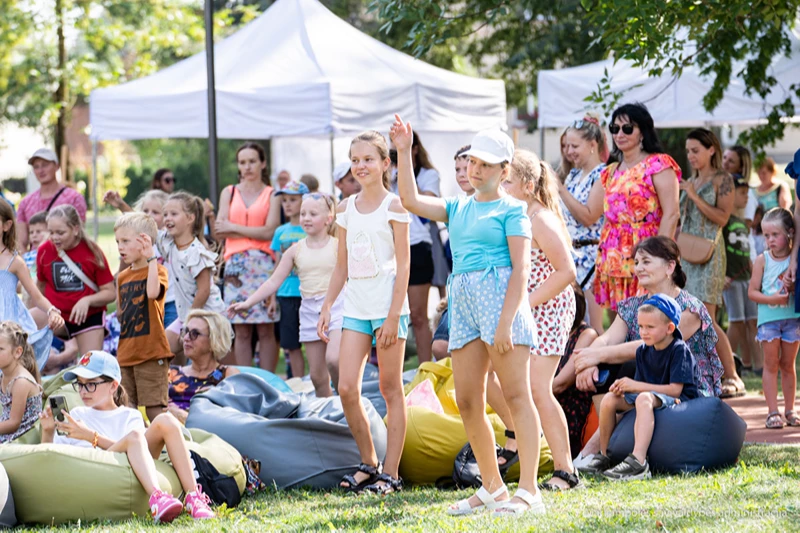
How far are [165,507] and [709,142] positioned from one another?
17.5 feet

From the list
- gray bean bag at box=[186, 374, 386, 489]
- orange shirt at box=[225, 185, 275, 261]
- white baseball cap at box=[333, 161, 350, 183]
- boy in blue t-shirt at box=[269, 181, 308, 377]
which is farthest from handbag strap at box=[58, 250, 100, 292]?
white baseball cap at box=[333, 161, 350, 183]

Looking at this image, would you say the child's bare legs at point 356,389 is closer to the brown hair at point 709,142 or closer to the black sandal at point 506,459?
the black sandal at point 506,459

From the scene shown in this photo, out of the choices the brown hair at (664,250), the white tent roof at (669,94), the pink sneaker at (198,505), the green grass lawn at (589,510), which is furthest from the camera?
the white tent roof at (669,94)

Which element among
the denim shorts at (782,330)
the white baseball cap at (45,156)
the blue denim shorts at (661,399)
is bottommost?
the blue denim shorts at (661,399)

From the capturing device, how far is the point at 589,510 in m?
4.71

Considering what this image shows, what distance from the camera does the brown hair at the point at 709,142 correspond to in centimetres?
829

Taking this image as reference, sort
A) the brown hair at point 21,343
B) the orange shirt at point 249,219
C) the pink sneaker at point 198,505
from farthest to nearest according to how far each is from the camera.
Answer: the orange shirt at point 249,219 < the brown hair at point 21,343 < the pink sneaker at point 198,505

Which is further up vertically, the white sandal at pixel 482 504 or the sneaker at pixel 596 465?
the white sandal at pixel 482 504

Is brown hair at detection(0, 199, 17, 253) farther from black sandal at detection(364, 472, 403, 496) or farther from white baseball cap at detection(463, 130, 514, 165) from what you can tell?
white baseball cap at detection(463, 130, 514, 165)

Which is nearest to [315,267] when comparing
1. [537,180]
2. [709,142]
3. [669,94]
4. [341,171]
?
[341,171]

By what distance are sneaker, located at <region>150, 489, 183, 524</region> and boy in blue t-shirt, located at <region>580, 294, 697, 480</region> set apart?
2211 millimetres

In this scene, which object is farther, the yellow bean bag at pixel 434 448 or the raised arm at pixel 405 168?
the yellow bean bag at pixel 434 448

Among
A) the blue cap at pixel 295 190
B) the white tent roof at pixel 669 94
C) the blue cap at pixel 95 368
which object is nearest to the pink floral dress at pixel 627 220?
the blue cap at pixel 295 190

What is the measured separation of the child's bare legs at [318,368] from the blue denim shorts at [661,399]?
2481 millimetres
